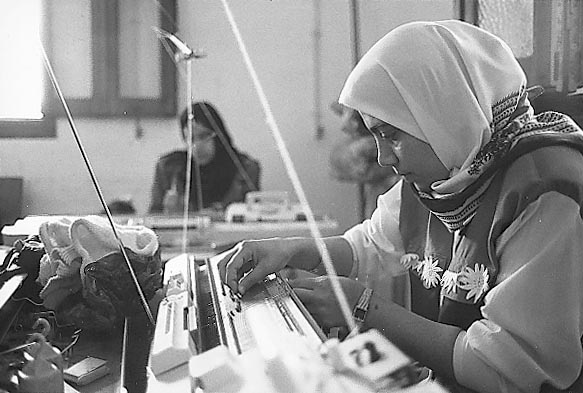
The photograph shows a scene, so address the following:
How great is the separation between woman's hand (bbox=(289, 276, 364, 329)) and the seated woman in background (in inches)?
56.1

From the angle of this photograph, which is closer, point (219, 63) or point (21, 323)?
point (21, 323)

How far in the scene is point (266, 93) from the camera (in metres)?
2.58

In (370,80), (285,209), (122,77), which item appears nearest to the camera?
(370,80)

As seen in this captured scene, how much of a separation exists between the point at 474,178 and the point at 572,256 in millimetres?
140

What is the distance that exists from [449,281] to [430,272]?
5 centimetres

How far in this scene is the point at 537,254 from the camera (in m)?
0.69

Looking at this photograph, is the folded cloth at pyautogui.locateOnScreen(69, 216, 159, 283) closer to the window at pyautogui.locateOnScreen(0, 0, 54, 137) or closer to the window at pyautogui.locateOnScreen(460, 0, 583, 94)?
the window at pyautogui.locateOnScreen(0, 0, 54, 137)

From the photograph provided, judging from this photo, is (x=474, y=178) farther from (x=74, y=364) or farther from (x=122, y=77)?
(x=122, y=77)

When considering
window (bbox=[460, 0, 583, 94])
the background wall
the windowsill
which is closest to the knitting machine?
the windowsill

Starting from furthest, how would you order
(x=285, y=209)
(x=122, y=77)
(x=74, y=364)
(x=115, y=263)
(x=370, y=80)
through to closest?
(x=122, y=77), (x=285, y=209), (x=370, y=80), (x=115, y=263), (x=74, y=364)

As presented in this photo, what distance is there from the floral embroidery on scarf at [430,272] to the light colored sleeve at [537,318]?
171 millimetres

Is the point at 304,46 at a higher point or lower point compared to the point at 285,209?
higher

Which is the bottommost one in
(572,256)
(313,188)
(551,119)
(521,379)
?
(313,188)

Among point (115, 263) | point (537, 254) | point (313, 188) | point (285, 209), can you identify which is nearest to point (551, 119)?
point (537, 254)
